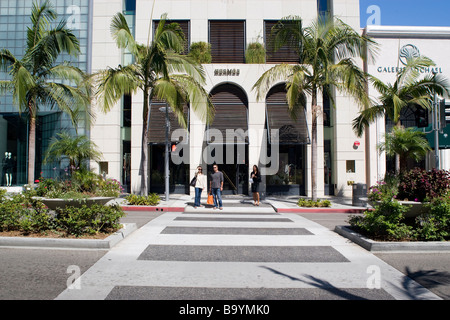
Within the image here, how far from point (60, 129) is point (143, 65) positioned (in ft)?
32.4

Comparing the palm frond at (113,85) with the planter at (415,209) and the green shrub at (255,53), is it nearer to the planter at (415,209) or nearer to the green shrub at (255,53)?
the green shrub at (255,53)

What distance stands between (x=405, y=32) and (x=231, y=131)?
12.2 m

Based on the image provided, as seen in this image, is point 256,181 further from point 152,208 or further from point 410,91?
point 410,91

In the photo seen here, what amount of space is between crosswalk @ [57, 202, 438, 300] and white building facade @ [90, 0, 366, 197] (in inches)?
438

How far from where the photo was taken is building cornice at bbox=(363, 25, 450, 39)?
1886 centimetres

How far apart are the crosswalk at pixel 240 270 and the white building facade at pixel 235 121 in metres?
11.1

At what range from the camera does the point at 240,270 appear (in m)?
5.15

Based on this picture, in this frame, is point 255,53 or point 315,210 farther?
point 255,53

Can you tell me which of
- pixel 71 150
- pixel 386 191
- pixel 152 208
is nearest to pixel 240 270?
pixel 386 191

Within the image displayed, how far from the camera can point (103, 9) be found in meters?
20.1

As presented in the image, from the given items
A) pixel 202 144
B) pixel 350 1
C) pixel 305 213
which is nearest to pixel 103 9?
pixel 202 144

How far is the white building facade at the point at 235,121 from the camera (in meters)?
18.9
